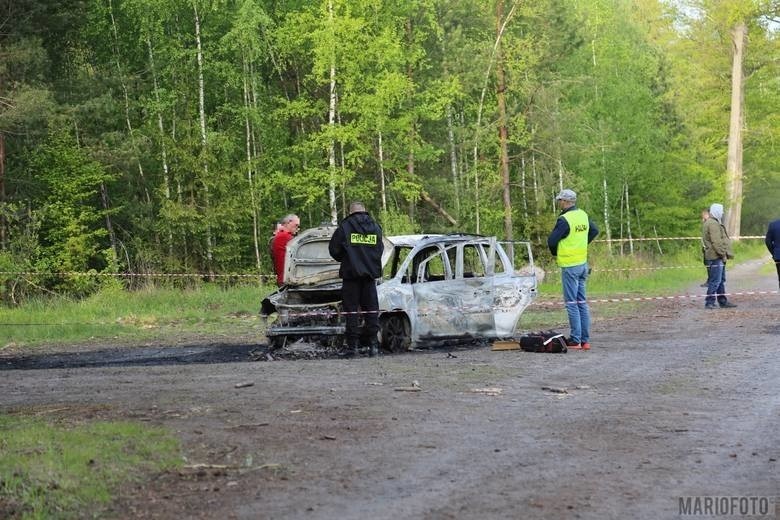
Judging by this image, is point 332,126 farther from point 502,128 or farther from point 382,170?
point 502,128

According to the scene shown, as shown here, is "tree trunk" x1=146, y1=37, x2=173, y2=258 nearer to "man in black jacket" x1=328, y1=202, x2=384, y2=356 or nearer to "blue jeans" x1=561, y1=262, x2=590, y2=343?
"man in black jacket" x1=328, y1=202, x2=384, y2=356

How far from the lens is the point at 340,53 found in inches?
1293

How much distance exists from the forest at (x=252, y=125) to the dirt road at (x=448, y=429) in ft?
52.1

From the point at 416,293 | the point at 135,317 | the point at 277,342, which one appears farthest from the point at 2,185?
the point at 416,293

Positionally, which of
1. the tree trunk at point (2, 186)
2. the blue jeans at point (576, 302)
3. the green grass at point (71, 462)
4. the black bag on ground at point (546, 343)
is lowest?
the black bag on ground at point (546, 343)

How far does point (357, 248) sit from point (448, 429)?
6100 mm

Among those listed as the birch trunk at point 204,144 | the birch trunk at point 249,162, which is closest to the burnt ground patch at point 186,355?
the birch trunk at point 204,144

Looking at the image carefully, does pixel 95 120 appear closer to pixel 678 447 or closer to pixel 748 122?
pixel 678 447

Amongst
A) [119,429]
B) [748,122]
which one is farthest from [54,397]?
[748,122]

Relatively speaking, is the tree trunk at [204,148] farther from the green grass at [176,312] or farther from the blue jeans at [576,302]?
the blue jeans at [576,302]

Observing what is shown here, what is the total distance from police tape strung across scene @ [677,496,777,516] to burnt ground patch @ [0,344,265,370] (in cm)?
912

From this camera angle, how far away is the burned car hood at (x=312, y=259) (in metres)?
15.2

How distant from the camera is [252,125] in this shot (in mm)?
37156

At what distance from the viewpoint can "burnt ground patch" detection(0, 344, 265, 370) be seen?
14.4 meters
